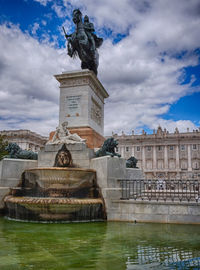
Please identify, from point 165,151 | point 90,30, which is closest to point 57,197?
point 90,30

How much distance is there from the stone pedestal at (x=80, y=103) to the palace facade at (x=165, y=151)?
77352 mm

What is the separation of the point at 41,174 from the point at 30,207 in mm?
1303

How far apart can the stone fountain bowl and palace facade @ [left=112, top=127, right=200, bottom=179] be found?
263 feet

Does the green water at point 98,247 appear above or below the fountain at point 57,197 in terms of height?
below

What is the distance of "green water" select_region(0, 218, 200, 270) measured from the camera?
3.70m

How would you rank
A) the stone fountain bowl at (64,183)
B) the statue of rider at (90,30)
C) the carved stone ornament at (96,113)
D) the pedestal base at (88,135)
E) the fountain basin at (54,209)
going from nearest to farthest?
the fountain basin at (54,209) < the stone fountain bowl at (64,183) < the pedestal base at (88,135) < the carved stone ornament at (96,113) < the statue of rider at (90,30)

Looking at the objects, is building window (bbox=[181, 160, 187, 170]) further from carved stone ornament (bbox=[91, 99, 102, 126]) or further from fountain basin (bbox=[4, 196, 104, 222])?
fountain basin (bbox=[4, 196, 104, 222])

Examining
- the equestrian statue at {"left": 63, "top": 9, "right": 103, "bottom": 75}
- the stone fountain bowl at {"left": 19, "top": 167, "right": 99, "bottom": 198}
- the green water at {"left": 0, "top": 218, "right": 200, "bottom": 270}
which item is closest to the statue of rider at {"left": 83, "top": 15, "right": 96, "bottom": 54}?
the equestrian statue at {"left": 63, "top": 9, "right": 103, "bottom": 75}

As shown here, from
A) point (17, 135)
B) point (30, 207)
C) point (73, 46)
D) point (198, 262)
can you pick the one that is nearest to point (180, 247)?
point (198, 262)

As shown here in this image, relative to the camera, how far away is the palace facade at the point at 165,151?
86812 millimetres

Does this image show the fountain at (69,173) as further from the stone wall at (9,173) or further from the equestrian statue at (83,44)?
the equestrian statue at (83,44)

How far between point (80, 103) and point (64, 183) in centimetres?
481

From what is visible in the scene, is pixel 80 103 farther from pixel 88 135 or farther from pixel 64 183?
pixel 64 183

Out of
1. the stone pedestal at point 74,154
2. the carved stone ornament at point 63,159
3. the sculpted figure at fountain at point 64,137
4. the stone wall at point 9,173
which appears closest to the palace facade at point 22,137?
the sculpted figure at fountain at point 64,137
